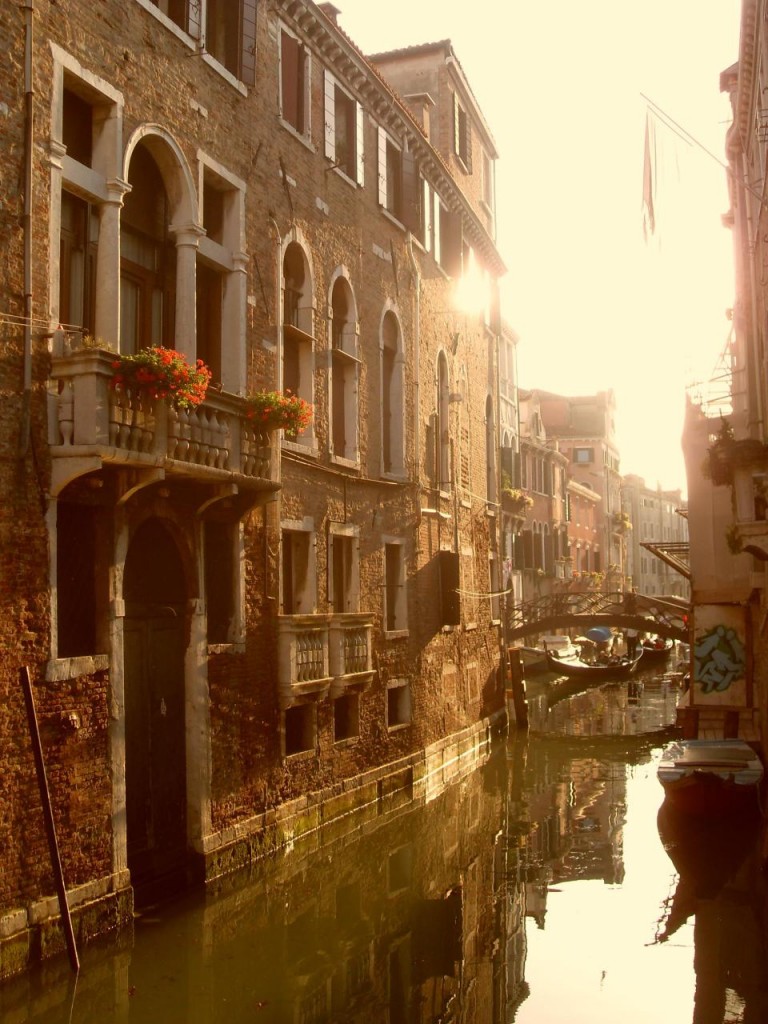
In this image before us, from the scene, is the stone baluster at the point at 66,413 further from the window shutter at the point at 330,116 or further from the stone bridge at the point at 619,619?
the stone bridge at the point at 619,619

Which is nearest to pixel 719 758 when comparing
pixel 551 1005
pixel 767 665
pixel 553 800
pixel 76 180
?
pixel 767 665

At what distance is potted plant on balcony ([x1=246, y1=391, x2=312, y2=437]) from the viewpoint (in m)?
10.6

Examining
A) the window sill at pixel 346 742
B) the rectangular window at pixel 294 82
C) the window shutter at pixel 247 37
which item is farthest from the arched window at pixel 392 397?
the window shutter at pixel 247 37

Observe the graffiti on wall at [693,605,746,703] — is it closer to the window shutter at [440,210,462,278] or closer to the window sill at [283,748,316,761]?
the window shutter at [440,210,462,278]

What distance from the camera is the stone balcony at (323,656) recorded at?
39.0 ft

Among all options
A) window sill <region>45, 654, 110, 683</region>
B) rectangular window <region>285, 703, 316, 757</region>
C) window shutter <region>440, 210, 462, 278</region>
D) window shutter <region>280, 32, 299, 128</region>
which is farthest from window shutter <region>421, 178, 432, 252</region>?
window sill <region>45, 654, 110, 683</region>

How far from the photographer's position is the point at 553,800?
1644 cm

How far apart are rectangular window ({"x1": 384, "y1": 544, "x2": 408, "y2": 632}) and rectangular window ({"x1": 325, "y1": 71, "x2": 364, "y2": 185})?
519cm

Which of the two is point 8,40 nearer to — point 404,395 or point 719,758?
point 404,395

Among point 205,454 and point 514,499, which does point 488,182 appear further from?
point 205,454

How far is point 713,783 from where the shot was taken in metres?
13.3

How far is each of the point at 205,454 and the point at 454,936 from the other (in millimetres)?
4722

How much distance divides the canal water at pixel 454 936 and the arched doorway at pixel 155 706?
53 cm

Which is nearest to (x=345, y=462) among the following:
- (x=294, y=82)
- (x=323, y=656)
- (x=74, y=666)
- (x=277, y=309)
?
(x=277, y=309)
